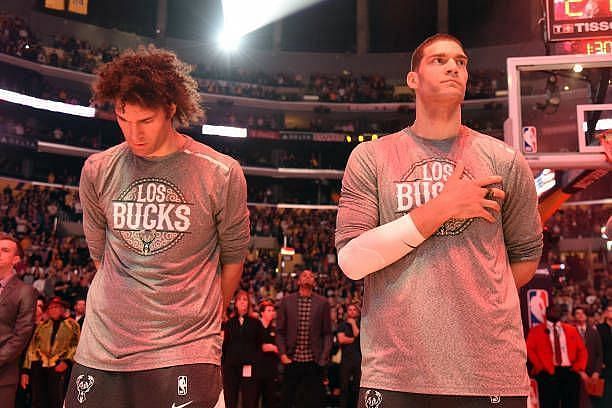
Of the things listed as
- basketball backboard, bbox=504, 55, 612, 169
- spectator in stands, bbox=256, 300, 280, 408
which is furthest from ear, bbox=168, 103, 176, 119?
spectator in stands, bbox=256, 300, 280, 408

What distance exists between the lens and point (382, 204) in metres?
2.07

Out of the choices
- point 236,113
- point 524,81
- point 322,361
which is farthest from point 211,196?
point 236,113

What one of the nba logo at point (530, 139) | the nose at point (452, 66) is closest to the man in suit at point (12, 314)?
the nose at point (452, 66)

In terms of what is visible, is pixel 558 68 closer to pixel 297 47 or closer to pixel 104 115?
pixel 104 115

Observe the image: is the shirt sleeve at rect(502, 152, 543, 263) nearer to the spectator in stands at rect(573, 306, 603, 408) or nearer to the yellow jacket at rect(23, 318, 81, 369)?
Answer: the spectator in stands at rect(573, 306, 603, 408)

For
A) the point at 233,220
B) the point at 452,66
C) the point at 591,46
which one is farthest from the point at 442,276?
the point at 591,46

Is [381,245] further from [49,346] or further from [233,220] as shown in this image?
[49,346]

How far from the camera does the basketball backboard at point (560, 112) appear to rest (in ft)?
19.4

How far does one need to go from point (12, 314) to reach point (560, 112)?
537cm

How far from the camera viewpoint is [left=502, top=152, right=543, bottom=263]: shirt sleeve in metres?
2.06

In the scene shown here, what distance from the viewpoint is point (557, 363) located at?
25.8 ft

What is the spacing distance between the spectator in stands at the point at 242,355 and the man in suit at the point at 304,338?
0.34m

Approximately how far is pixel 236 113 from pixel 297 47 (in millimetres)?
4657

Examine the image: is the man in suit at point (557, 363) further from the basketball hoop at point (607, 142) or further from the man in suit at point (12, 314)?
the man in suit at point (12, 314)
